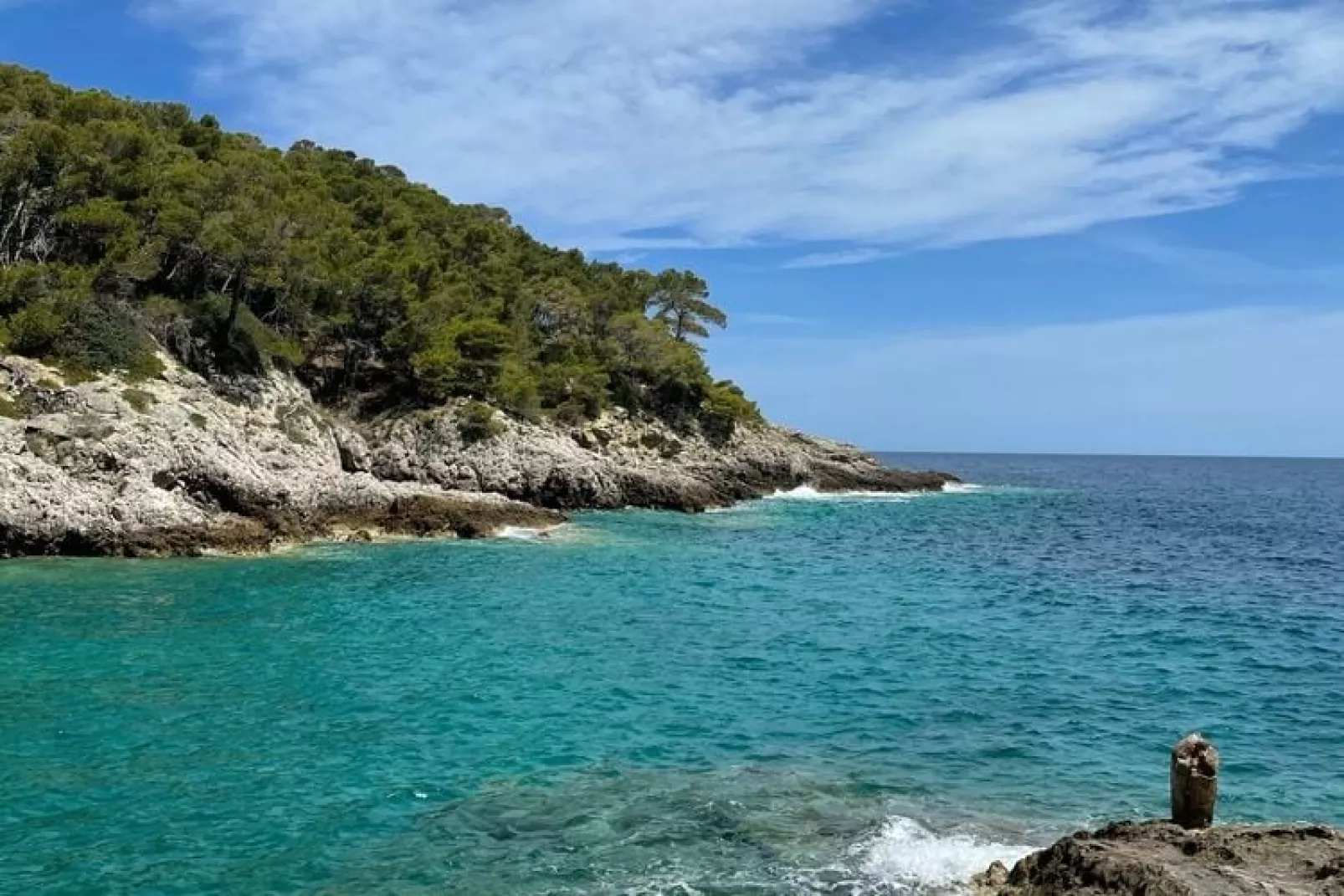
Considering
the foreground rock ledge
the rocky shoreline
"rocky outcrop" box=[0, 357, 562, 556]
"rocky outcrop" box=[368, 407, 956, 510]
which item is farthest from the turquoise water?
"rocky outcrop" box=[368, 407, 956, 510]

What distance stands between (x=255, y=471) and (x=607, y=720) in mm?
23966

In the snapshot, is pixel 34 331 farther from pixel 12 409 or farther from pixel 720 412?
pixel 720 412

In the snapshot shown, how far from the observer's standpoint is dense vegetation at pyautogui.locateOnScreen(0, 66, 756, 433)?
130 feet

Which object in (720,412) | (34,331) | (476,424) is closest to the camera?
(34,331)

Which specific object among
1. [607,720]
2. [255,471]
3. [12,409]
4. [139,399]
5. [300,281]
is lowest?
[607,720]

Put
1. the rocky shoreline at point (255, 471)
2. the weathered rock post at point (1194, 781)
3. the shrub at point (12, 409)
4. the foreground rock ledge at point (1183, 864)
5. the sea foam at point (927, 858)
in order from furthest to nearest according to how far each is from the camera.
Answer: the shrub at point (12, 409), the rocky shoreline at point (255, 471), the sea foam at point (927, 858), the weathered rock post at point (1194, 781), the foreground rock ledge at point (1183, 864)

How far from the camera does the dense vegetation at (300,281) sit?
39500 mm

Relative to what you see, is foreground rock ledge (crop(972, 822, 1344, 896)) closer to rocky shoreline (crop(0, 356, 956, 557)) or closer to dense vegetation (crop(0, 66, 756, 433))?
rocky shoreline (crop(0, 356, 956, 557))

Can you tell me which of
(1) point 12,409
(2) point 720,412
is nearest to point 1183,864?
(1) point 12,409


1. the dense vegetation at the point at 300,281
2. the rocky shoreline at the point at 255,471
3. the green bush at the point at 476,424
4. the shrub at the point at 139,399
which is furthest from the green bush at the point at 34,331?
the green bush at the point at 476,424

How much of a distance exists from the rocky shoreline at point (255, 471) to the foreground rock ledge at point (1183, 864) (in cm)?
2903

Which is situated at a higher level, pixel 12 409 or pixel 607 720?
pixel 12 409

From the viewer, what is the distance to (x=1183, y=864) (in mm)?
8336

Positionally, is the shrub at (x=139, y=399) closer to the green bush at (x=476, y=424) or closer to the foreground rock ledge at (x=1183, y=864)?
the green bush at (x=476, y=424)
